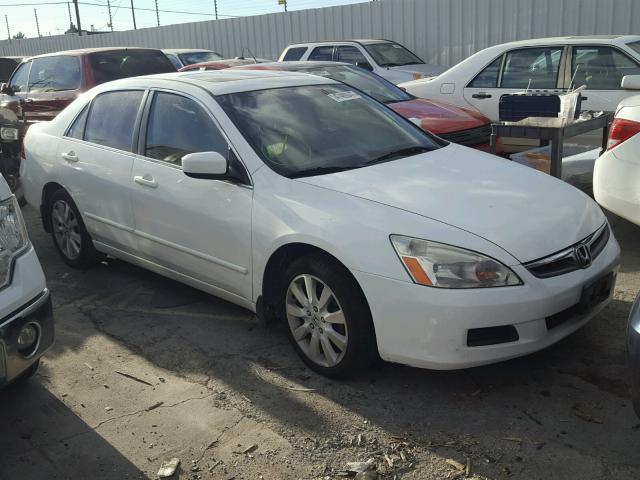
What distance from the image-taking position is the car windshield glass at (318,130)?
3.88m

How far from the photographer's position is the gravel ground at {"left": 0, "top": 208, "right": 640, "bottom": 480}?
2881mm

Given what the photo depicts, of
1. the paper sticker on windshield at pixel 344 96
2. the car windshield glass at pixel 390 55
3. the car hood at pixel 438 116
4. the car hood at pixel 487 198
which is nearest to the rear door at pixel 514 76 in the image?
the car hood at pixel 438 116

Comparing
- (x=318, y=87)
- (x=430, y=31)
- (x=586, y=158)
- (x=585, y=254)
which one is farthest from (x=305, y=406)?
(x=430, y=31)

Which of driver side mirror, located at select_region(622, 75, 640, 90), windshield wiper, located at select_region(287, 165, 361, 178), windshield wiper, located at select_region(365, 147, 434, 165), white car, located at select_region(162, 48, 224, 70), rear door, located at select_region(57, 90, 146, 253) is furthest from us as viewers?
white car, located at select_region(162, 48, 224, 70)

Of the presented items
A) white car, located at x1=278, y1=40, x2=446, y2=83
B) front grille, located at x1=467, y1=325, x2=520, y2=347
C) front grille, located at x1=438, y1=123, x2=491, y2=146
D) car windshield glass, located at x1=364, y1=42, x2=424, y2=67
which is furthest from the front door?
car windshield glass, located at x1=364, y1=42, x2=424, y2=67

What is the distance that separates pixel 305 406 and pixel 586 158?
4.63 metres

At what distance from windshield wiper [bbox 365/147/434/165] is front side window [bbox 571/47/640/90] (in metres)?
3.88

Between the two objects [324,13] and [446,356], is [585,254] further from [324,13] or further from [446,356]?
[324,13]

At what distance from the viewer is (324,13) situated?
16.4 meters

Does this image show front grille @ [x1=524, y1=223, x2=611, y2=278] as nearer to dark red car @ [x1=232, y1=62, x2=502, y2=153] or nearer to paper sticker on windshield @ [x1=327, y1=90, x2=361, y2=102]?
paper sticker on windshield @ [x1=327, y1=90, x2=361, y2=102]

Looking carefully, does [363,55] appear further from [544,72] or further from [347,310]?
[347,310]

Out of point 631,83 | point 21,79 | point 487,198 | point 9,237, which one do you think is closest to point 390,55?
point 21,79

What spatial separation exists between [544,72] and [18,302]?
21.7 feet

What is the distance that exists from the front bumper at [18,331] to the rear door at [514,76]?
595 cm
